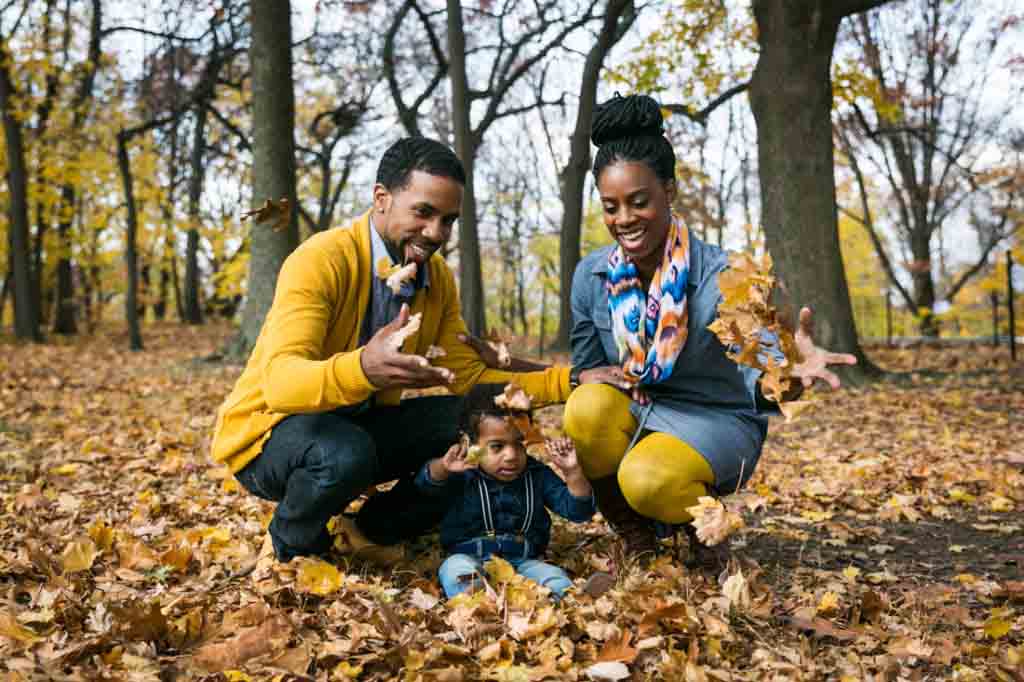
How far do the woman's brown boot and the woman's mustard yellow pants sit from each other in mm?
84

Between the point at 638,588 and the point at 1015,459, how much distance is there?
3.65m

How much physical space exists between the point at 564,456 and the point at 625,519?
1.92 ft

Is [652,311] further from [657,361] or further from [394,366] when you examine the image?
[394,366]

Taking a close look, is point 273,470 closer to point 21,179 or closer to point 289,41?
point 289,41

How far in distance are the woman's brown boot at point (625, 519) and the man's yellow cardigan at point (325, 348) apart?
1.22 ft

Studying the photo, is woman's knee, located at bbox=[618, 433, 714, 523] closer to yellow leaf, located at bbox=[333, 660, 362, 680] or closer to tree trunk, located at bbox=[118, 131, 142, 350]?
yellow leaf, located at bbox=[333, 660, 362, 680]

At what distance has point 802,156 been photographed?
317 inches

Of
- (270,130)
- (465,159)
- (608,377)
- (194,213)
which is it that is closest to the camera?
(608,377)

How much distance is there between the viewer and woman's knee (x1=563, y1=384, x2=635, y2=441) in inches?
119

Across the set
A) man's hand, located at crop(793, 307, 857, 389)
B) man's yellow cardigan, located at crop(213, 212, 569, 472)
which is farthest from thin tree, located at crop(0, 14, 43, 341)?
man's hand, located at crop(793, 307, 857, 389)

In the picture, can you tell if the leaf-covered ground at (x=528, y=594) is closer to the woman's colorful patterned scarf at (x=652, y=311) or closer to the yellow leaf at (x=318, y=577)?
the yellow leaf at (x=318, y=577)

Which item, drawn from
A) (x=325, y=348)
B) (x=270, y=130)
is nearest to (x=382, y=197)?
(x=325, y=348)

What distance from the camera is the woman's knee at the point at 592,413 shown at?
302 cm

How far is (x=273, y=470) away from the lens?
9.56ft
